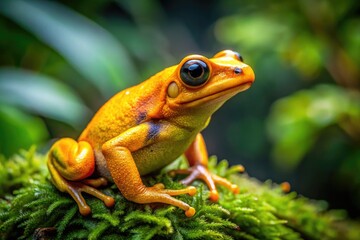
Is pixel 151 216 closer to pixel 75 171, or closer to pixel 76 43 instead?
pixel 75 171

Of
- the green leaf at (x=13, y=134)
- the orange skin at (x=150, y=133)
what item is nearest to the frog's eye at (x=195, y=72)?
the orange skin at (x=150, y=133)

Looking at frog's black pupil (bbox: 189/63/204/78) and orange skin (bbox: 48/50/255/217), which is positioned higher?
frog's black pupil (bbox: 189/63/204/78)

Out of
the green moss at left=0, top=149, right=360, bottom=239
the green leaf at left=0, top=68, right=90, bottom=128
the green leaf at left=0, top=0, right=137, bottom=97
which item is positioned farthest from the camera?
the green leaf at left=0, top=0, right=137, bottom=97

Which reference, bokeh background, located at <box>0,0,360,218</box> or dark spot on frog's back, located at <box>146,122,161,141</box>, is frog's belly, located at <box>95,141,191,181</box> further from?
bokeh background, located at <box>0,0,360,218</box>

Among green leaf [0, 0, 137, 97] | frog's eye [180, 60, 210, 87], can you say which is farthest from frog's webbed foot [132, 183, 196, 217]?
green leaf [0, 0, 137, 97]

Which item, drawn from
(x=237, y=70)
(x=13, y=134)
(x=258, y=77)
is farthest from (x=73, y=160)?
(x=258, y=77)
